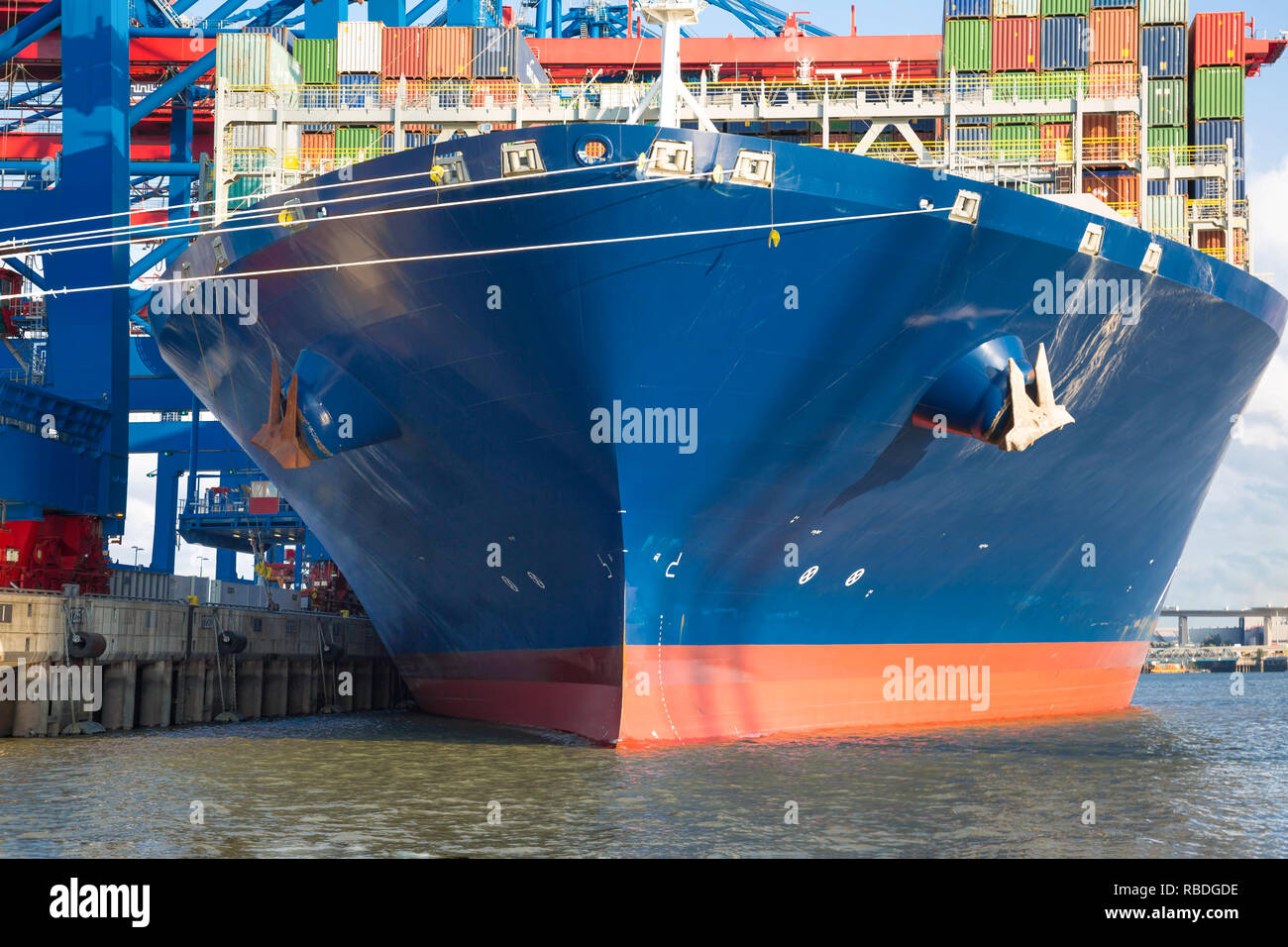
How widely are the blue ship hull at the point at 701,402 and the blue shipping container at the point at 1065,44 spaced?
7.77 metres

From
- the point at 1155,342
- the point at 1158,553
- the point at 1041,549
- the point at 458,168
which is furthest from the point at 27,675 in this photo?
the point at 1158,553

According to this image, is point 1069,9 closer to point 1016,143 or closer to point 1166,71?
point 1166,71

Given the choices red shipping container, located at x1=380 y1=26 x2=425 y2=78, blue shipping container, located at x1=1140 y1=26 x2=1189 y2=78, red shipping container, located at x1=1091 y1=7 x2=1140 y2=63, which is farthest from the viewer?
blue shipping container, located at x1=1140 y1=26 x2=1189 y2=78

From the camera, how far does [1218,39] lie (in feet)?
96.0

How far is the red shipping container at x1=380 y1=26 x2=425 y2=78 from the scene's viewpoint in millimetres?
27969

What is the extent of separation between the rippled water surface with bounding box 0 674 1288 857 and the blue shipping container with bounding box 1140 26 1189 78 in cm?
1454

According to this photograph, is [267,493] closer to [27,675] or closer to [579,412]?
[27,675]

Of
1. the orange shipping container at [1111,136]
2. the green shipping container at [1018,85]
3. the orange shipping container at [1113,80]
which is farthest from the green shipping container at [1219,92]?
the green shipping container at [1018,85]

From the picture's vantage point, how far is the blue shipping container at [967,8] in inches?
1088

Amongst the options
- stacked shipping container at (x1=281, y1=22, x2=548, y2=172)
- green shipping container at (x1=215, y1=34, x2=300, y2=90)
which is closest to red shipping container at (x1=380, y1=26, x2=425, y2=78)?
stacked shipping container at (x1=281, y1=22, x2=548, y2=172)

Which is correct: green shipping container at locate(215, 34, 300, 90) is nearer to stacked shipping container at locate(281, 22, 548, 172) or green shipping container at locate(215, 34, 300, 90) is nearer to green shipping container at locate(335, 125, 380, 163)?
stacked shipping container at locate(281, 22, 548, 172)

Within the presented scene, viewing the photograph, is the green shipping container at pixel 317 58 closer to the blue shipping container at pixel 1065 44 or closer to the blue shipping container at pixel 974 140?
the blue shipping container at pixel 974 140

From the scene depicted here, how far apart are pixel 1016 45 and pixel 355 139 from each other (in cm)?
1315

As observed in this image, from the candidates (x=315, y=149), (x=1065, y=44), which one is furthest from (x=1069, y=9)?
(x=315, y=149)
